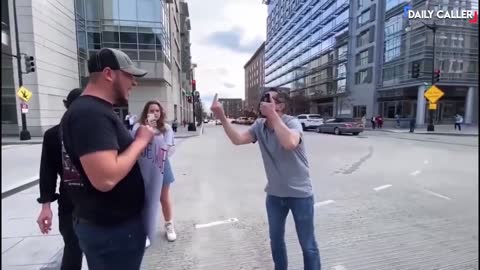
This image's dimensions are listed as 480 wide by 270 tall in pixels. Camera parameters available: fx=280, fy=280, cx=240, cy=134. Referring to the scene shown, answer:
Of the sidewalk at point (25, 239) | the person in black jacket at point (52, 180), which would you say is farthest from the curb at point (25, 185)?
the person in black jacket at point (52, 180)

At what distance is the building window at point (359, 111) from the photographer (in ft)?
133

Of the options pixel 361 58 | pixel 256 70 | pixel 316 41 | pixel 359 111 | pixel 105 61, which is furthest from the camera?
pixel 256 70

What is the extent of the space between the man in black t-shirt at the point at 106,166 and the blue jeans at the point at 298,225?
47.7 inches

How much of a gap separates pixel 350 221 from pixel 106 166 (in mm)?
3919

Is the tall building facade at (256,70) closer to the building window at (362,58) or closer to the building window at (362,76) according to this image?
the building window at (362,58)

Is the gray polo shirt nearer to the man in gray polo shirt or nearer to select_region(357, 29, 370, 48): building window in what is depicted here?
the man in gray polo shirt

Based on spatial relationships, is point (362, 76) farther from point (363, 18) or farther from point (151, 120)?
point (151, 120)

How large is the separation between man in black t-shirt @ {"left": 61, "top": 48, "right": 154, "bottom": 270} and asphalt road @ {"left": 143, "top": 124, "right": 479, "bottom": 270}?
1.46 m

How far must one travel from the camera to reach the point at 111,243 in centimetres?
155

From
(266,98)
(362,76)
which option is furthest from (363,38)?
(266,98)

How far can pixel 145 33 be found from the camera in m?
27.2

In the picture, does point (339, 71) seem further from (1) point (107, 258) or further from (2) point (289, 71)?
(1) point (107, 258)

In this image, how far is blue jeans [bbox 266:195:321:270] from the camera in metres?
→ 2.39

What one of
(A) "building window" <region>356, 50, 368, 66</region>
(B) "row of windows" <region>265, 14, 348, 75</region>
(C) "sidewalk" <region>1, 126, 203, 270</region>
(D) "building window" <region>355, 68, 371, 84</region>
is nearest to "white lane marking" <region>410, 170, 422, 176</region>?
(C) "sidewalk" <region>1, 126, 203, 270</region>
